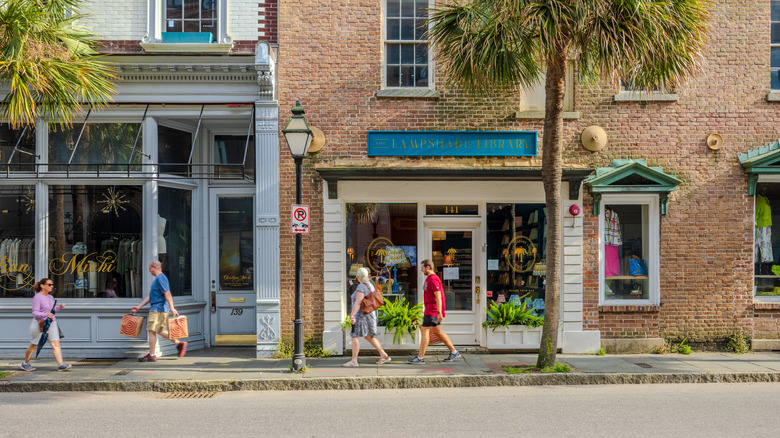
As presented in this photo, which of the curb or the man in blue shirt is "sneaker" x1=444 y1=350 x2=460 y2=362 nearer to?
the curb

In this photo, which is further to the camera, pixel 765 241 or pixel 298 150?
pixel 765 241

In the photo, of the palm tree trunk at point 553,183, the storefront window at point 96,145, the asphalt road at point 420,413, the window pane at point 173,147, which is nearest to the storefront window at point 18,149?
the storefront window at point 96,145

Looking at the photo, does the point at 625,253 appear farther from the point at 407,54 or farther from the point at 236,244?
the point at 236,244

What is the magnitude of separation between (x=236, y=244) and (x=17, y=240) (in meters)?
3.92

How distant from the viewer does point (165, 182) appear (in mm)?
11117

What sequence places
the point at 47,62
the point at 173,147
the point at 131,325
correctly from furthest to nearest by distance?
1. the point at 173,147
2. the point at 131,325
3. the point at 47,62

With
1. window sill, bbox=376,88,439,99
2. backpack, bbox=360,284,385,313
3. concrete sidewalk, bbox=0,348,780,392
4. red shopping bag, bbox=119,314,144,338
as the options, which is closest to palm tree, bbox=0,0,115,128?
red shopping bag, bbox=119,314,144,338

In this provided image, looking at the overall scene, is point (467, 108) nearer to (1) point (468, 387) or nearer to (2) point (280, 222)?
(2) point (280, 222)

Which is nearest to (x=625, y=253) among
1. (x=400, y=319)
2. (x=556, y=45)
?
(x=400, y=319)

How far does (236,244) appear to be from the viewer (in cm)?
1199

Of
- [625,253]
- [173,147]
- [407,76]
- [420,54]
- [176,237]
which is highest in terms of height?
[420,54]

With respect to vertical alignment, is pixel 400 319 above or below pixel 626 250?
below

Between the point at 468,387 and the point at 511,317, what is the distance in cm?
236

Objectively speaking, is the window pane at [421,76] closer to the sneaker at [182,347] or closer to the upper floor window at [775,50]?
the sneaker at [182,347]
